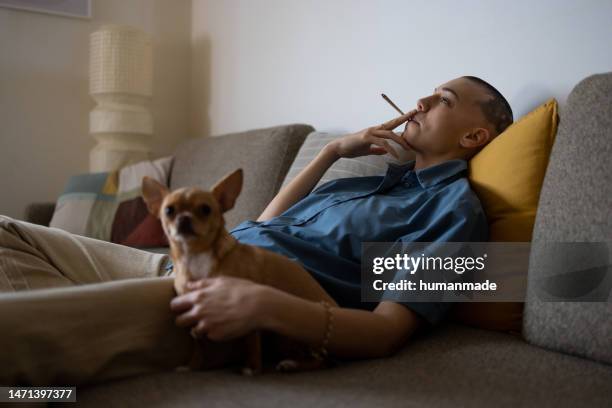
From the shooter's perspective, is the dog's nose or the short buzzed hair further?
the short buzzed hair

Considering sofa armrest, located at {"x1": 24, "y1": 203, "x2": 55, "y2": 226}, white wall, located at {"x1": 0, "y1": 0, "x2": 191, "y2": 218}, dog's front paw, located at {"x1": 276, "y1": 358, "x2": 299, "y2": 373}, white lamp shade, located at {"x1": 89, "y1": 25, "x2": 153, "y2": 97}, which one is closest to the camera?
dog's front paw, located at {"x1": 276, "y1": 358, "x2": 299, "y2": 373}

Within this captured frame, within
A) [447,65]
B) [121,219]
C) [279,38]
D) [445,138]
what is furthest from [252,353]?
[279,38]

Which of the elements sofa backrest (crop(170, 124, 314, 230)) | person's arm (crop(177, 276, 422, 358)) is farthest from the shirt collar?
sofa backrest (crop(170, 124, 314, 230))

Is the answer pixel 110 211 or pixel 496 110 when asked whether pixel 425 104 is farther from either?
pixel 110 211

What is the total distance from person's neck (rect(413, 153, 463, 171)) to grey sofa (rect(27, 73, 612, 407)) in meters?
0.30

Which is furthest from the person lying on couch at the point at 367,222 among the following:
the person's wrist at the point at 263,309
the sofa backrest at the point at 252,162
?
the sofa backrest at the point at 252,162

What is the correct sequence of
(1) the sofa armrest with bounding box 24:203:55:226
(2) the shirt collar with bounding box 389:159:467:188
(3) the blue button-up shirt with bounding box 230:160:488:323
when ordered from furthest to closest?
(1) the sofa armrest with bounding box 24:203:55:226
(2) the shirt collar with bounding box 389:159:467:188
(3) the blue button-up shirt with bounding box 230:160:488:323

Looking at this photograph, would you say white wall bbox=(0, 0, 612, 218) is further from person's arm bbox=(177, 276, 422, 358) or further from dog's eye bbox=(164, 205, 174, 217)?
dog's eye bbox=(164, 205, 174, 217)

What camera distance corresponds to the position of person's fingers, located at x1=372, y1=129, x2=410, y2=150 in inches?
51.9

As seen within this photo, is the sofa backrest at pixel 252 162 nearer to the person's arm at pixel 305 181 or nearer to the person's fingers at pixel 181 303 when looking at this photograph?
the person's arm at pixel 305 181

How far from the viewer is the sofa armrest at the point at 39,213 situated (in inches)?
101

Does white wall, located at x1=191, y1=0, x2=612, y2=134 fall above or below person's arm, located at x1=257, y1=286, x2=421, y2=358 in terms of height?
above

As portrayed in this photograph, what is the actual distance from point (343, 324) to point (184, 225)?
285 mm

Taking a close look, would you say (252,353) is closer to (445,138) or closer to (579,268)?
(579,268)
